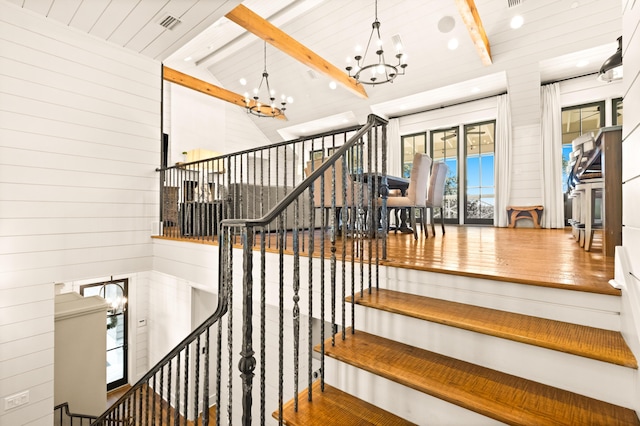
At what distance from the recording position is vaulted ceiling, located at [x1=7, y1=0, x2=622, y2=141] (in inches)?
152

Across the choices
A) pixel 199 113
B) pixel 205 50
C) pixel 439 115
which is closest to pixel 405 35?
pixel 439 115

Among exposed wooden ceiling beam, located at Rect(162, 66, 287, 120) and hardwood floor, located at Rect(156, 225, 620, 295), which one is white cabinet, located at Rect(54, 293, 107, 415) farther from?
exposed wooden ceiling beam, located at Rect(162, 66, 287, 120)

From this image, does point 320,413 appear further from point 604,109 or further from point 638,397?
point 604,109

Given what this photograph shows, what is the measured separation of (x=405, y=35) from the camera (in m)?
5.87

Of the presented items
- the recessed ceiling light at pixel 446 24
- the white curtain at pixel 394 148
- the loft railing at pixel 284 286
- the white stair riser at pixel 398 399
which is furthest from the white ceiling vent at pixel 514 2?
the white stair riser at pixel 398 399

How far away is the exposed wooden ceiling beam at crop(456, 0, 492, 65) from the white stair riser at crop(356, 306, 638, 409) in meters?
4.46

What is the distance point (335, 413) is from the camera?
1.52m

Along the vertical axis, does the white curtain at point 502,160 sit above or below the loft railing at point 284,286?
above

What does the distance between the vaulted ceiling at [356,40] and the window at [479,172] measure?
33.6 inches

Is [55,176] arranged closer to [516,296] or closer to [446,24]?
[516,296]

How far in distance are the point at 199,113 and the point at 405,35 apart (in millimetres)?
5589

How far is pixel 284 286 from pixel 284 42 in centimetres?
449

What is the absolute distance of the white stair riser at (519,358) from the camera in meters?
1.25

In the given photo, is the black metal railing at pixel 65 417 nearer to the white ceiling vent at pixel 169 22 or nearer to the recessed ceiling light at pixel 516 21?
the white ceiling vent at pixel 169 22
